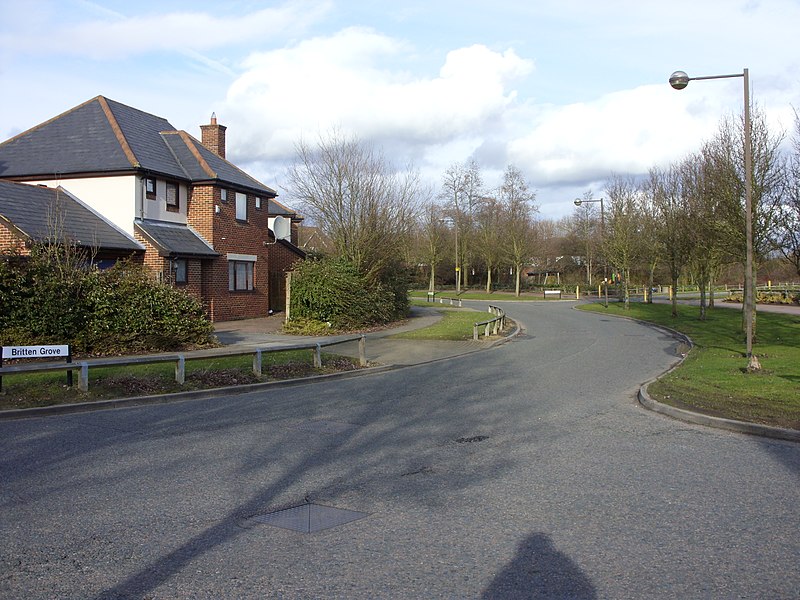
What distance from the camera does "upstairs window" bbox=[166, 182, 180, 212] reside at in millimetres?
27547

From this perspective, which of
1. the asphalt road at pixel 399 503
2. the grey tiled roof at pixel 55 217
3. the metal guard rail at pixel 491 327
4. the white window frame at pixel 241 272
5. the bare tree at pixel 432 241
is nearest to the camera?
the asphalt road at pixel 399 503

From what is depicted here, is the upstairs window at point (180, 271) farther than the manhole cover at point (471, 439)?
Yes

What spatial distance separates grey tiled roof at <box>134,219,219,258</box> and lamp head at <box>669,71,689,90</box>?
1710 cm

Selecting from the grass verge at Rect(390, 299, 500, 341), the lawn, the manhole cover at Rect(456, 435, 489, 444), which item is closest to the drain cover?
the manhole cover at Rect(456, 435, 489, 444)

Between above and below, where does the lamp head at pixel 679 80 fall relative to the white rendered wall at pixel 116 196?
above

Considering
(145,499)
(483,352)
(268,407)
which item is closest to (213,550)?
(145,499)

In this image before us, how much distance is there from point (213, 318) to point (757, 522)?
24.4 meters

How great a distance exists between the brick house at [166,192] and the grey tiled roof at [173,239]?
0.05m

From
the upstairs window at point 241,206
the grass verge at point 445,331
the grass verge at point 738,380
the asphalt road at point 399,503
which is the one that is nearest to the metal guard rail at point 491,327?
the grass verge at point 445,331

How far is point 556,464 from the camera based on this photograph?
7664mm

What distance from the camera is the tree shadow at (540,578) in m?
4.30

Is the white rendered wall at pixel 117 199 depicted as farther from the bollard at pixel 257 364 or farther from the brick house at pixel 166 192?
the bollard at pixel 257 364

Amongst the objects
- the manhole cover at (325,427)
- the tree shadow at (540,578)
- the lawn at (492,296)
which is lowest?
the manhole cover at (325,427)

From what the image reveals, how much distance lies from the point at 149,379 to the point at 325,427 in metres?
4.93
